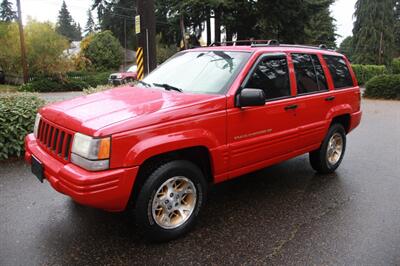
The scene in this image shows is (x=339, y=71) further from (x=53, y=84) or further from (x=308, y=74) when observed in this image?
(x=53, y=84)

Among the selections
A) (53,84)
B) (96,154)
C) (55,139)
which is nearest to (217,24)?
(53,84)

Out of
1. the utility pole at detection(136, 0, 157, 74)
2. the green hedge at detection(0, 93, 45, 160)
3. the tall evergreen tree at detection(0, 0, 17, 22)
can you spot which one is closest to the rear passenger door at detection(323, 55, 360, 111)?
the green hedge at detection(0, 93, 45, 160)

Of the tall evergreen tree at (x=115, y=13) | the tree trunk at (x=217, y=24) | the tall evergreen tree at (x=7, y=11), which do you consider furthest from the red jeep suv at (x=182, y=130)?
the tall evergreen tree at (x=7, y=11)

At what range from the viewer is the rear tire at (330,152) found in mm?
5358

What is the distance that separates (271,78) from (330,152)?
6.25ft

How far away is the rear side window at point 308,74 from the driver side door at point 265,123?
0.77 ft

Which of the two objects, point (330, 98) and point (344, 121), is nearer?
point (330, 98)

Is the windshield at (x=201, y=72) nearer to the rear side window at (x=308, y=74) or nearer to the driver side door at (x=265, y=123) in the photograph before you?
the driver side door at (x=265, y=123)

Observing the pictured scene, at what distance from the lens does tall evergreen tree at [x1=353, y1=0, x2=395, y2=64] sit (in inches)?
1758

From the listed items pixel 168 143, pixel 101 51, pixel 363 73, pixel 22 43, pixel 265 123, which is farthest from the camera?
pixel 101 51

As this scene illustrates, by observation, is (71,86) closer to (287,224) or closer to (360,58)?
(287,224)

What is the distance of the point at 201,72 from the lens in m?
4.29

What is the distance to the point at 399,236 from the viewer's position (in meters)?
3.70

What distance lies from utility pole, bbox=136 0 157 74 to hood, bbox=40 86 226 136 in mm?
5674
